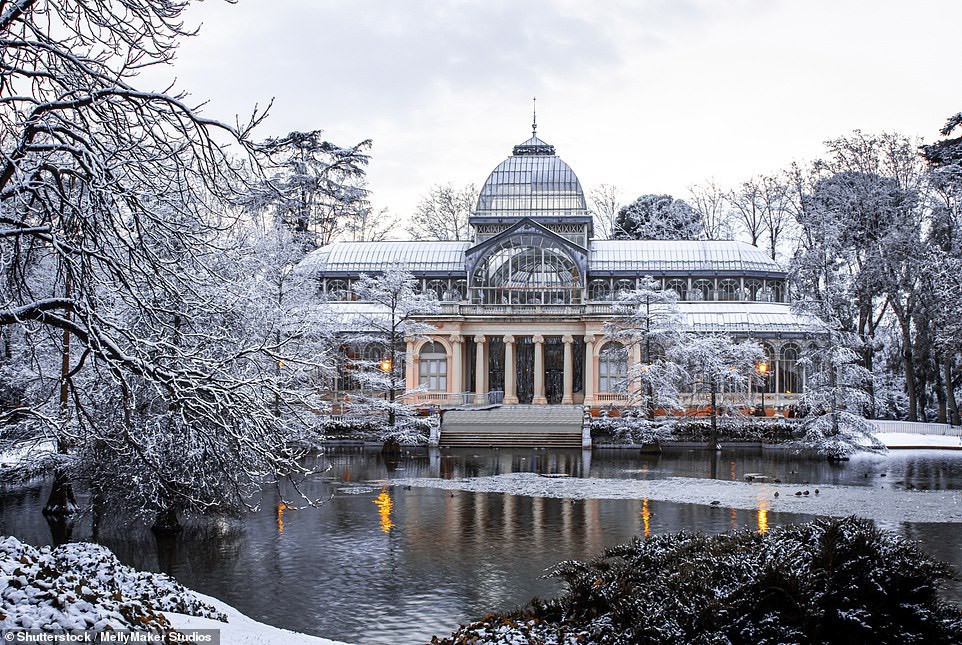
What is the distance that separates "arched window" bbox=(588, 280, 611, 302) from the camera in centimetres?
5331

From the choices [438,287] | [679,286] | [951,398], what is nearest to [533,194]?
[438,287]

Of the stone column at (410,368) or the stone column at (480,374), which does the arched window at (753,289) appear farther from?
the stone column at (410,368)

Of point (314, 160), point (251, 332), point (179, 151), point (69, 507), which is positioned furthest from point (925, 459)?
point (314, 160)

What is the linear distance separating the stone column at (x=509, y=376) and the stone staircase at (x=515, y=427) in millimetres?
2419

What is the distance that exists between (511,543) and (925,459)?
24.4 m

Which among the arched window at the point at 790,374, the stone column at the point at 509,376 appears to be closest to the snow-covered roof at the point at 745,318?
the arched window at the point at 790,374

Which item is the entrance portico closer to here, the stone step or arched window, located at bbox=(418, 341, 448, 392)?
arched window, located at bbox=(418, 341, 448, 392)

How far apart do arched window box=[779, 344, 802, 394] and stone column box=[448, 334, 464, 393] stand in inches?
678

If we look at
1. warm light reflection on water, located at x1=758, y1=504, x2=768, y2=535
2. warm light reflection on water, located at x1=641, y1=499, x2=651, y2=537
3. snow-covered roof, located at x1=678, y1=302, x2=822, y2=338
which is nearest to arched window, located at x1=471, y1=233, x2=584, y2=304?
snow-covered roof, located at x1=678, y1=302, x2=822, y2=338

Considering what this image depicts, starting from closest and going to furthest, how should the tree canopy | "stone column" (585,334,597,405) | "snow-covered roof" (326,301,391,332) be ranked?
"snow-covered roof" (326,301,391,332)
"stone column" (585,334,597,405)
the tree canopy

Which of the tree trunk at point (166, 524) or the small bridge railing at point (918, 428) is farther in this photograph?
the small bridge railing at point (918, 428)

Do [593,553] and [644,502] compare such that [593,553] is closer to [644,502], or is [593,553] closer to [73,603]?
[644,502]

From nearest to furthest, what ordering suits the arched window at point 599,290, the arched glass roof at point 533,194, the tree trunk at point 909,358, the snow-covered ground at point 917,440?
the snow-covered ground at point 917,440, the tree trunk at point 909,358, the arched window at point 599,290, the arched glass roof at point 533,194

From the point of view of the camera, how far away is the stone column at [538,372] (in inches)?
1922
